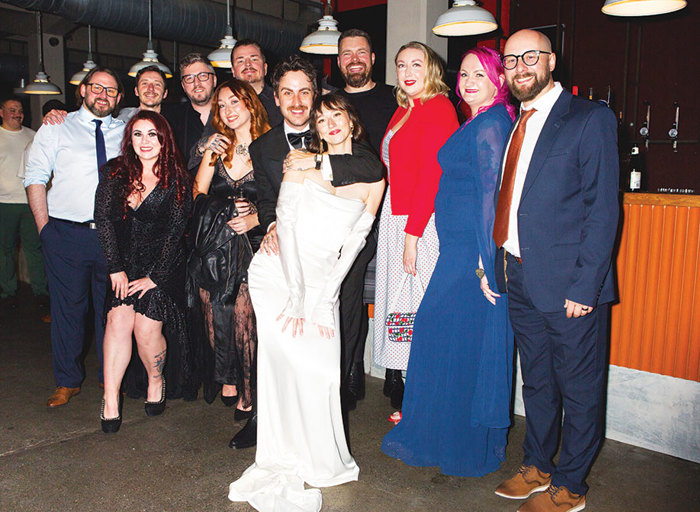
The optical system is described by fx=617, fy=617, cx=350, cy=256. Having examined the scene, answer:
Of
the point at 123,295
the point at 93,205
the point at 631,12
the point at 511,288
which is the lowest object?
the point at 123,295

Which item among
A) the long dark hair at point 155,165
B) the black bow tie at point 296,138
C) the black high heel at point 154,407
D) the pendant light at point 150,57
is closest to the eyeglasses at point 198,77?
the long dark hair at point 155,165

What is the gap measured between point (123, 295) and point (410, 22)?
415 cm

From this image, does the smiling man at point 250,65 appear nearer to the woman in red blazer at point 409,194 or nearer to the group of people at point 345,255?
the group of people at point 345,255

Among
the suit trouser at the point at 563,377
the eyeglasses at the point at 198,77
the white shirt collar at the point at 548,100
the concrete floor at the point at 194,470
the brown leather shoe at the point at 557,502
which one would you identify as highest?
the eyeglasses at the point at 198,77

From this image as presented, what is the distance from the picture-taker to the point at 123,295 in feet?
10.4

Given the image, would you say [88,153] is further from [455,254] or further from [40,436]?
[455,254]

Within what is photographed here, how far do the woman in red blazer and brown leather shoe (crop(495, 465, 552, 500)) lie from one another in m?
0.75

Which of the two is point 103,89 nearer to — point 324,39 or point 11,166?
point 324,39

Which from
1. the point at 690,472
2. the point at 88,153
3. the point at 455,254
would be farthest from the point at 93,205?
the point at 690,472

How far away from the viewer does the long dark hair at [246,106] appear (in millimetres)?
3021

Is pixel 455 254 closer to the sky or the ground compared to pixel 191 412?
closer to the sky

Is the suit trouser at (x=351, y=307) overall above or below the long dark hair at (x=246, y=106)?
below

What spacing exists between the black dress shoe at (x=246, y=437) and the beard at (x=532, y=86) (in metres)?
1.86

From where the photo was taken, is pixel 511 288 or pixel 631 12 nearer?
pixel 511 288
